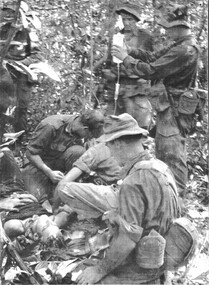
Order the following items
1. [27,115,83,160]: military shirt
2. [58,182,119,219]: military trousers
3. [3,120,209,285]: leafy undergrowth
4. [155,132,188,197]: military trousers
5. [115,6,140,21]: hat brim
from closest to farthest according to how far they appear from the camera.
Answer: [3,120,209,285]: leafy undergrowth, [58,182,119,219]: military trousers, [27,115,83,160]: military shirt, [155,132,188,197]: military trousers, [115,6,140,21]: hat brim

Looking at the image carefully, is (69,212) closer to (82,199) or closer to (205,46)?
(82,199)

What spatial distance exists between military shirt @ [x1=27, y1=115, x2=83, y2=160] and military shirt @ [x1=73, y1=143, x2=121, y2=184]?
0.39 m

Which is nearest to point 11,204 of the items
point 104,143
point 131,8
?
point 104,143

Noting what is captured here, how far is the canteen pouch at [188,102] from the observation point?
30.2ft

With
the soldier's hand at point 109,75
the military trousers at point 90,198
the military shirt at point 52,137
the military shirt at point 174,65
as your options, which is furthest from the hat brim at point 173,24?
the military trousers at point 90,198

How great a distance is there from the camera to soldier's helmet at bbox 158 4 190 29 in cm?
916

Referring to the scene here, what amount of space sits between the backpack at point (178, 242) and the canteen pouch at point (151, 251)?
0.11 meters

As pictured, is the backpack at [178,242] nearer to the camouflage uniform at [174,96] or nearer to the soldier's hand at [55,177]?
the soldier's hand at [55,177]

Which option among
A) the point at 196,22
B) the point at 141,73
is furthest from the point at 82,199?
the point at 196,22

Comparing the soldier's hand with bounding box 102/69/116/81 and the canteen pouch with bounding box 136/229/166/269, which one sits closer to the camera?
the canteen pouch with bounding box 136/229/166/269

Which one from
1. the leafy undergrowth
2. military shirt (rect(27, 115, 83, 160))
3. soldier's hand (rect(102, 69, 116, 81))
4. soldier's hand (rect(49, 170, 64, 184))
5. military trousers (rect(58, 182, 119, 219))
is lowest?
the leafy undergrowth

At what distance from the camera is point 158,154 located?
937cm

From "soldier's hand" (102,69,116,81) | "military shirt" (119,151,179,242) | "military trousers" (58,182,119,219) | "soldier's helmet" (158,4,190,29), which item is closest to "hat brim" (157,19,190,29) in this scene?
"soldier's helmet" (158,4,190,29)

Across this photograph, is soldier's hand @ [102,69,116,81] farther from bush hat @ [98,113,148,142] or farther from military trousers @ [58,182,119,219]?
military trousers @ [58,182,119,219]
